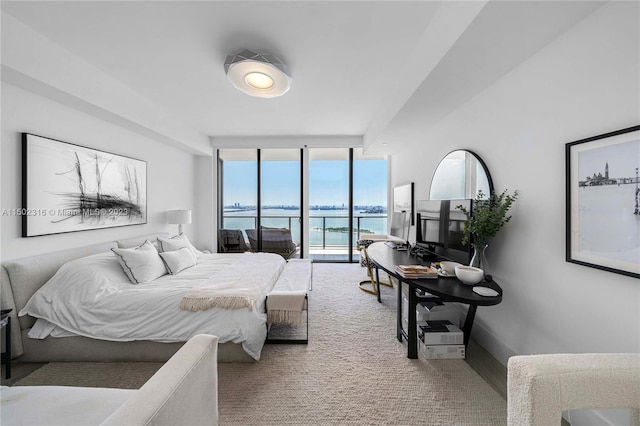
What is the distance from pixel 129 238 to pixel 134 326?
1625 millimetres

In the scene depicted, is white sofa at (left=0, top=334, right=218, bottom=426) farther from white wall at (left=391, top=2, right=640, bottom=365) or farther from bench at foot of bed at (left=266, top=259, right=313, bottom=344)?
white wall at (left=391, top=2, right=640, bottom=365)

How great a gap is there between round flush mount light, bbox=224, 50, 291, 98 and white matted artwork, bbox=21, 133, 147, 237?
1.79 m

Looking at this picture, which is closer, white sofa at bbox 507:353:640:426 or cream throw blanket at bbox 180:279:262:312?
white sofa at bbox 507:353:640:426

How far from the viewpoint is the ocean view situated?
5.43m

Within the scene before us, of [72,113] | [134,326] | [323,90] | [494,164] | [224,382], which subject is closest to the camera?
[224,382]

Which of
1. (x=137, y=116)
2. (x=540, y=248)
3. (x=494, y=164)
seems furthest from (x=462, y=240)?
(x=137, y=116)

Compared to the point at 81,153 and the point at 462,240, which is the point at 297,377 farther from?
the point at 81,153

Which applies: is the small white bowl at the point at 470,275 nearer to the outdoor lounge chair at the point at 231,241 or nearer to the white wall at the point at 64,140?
the white wall at the point at 64,140

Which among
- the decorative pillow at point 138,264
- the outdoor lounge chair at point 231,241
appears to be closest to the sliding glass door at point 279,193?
the outdoor lounge chair at point 231,241

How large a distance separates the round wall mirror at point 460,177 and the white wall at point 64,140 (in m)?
4.03

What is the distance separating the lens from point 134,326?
2.02 metres

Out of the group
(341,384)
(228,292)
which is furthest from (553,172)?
(228,292)

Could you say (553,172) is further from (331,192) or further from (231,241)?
(231,241)

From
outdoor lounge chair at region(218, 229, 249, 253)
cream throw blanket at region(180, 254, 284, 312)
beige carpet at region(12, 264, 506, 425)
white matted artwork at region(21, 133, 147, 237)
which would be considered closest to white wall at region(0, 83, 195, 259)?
white matted artwork at region(21, 133, 147, 237)
